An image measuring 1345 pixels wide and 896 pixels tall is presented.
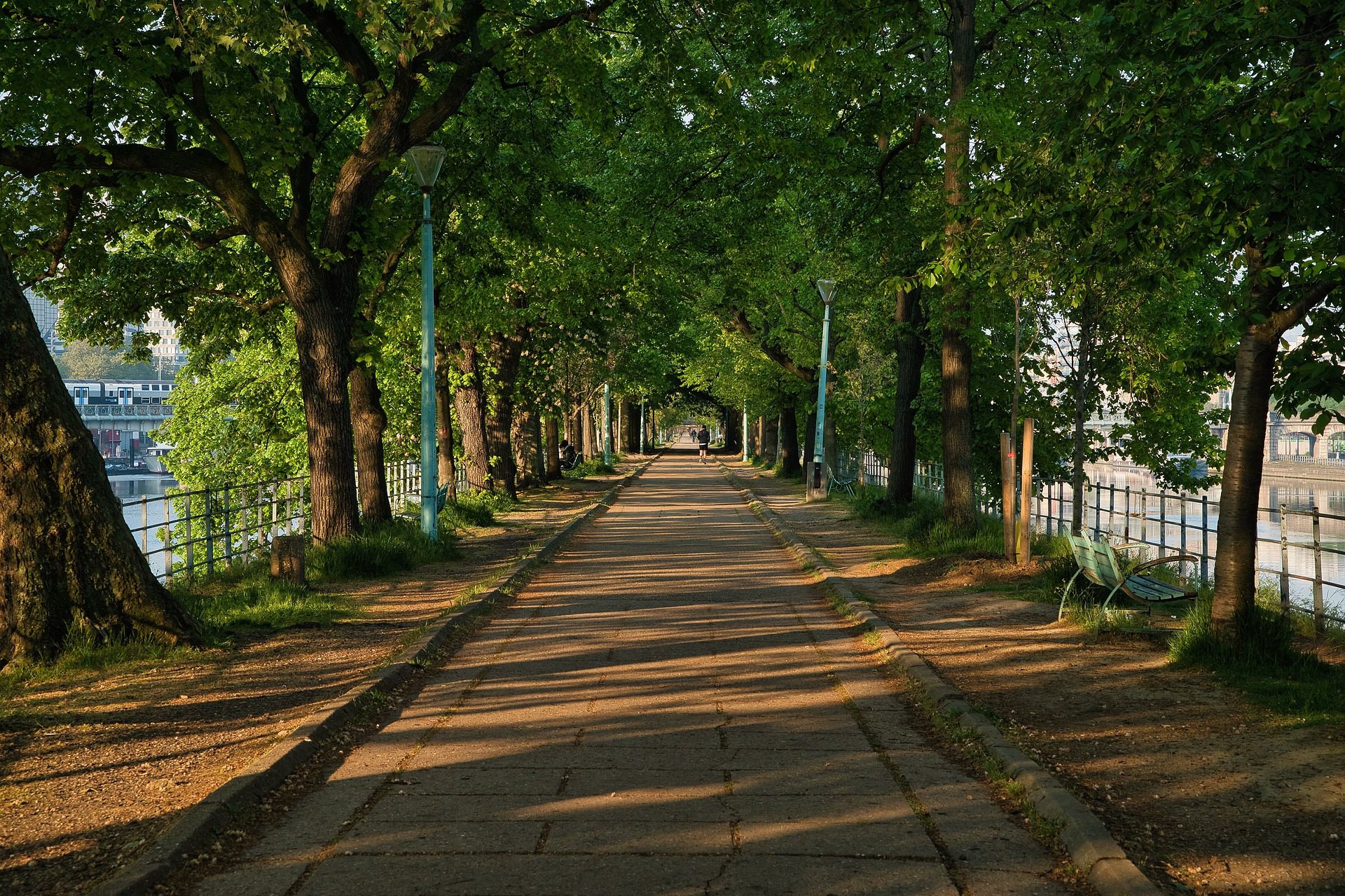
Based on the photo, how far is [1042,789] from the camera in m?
5.78

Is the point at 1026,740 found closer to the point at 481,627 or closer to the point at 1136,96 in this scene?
the point at 1136,96

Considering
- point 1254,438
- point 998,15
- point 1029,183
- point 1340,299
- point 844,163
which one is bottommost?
point 1254,438

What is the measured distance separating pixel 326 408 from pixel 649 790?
1113cm

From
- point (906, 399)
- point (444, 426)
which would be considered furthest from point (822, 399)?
point (444, 426)

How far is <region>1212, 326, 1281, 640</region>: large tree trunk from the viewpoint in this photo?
29.3 feet

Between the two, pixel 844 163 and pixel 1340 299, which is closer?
pixel 1340 299

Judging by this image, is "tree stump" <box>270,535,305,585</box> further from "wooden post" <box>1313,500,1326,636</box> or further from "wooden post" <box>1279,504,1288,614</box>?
"wooden post" <box>1313,500,1326,636</box>

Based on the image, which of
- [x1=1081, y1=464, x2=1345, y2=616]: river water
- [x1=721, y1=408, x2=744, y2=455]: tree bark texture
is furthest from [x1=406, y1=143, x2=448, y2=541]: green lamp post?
[x1=721, y1=408, x2=744, y2=455]: tree bark texture

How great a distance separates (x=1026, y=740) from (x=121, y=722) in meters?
5.34

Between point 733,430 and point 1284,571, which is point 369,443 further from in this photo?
point 733,430

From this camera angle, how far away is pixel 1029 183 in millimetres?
8688

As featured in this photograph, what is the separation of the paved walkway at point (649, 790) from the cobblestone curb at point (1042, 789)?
0.19 meters

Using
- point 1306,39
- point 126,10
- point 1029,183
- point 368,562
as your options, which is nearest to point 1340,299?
point 1306,39

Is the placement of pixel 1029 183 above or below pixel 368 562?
above
